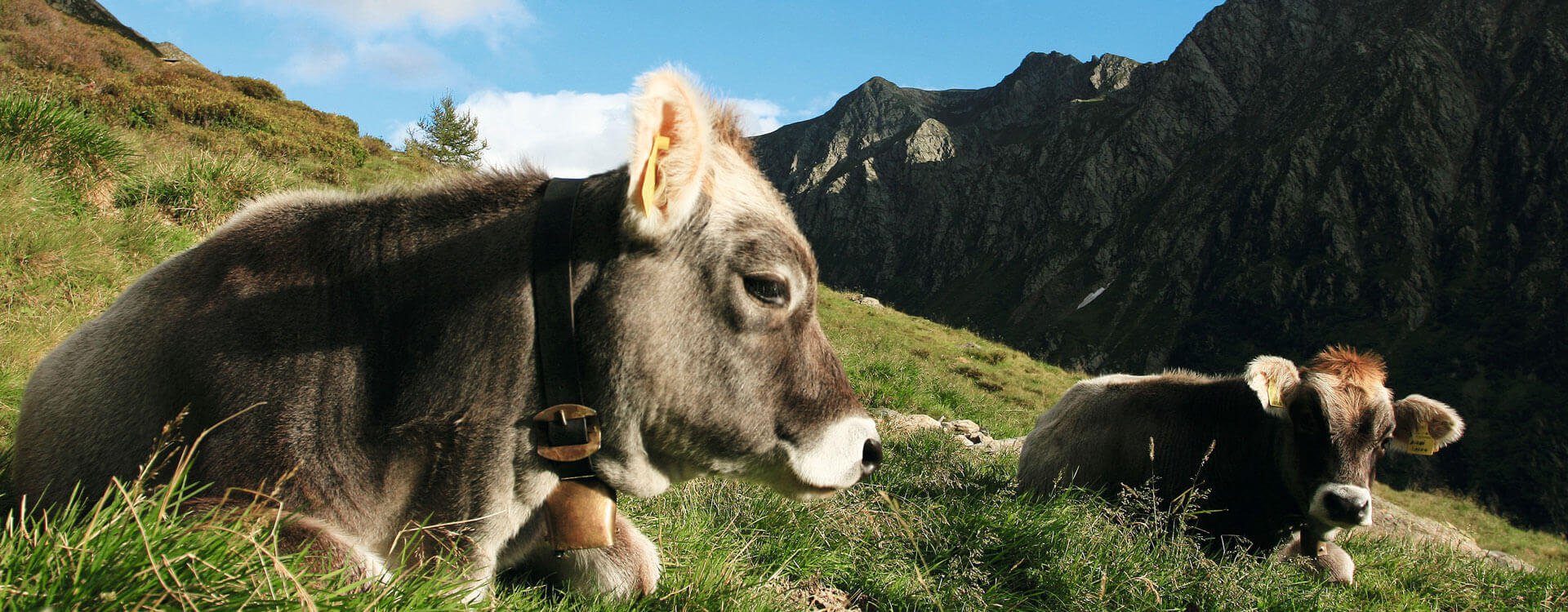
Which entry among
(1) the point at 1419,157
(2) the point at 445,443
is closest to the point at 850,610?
(2) the point at 445,443

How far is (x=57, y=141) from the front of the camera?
26.5ft

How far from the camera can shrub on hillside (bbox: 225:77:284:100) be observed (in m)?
24.6

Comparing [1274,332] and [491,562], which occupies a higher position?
[491,562]

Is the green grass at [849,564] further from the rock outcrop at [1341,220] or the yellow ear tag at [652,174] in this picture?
the rock outcrop at [1341,220]

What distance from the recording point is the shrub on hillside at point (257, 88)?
24630mm

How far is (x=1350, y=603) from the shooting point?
5.66 m

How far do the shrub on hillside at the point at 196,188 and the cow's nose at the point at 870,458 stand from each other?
8642 millimetres

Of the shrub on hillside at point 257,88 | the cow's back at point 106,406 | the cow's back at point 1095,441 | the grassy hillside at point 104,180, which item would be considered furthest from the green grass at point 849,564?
the shrub on hillside at point 257,88

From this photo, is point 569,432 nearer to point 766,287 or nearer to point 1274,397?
point 766,287

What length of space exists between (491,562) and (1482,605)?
25.2 feet

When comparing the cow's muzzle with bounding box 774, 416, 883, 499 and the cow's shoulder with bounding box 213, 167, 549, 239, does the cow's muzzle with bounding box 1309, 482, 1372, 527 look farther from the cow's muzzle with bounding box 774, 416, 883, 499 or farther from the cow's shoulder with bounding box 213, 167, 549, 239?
the cow's shoulder with bounding box 213, 167, 549, 239

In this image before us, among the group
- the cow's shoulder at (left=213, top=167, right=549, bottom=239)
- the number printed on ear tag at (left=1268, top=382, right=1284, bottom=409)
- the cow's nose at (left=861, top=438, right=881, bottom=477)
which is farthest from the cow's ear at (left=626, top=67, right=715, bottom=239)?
the number printed on ear tag at (left=1268, top=382, right=1284, bottom=409)

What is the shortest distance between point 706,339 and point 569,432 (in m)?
0.52

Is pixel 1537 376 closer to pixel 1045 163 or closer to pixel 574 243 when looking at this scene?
pixel 1045 163
